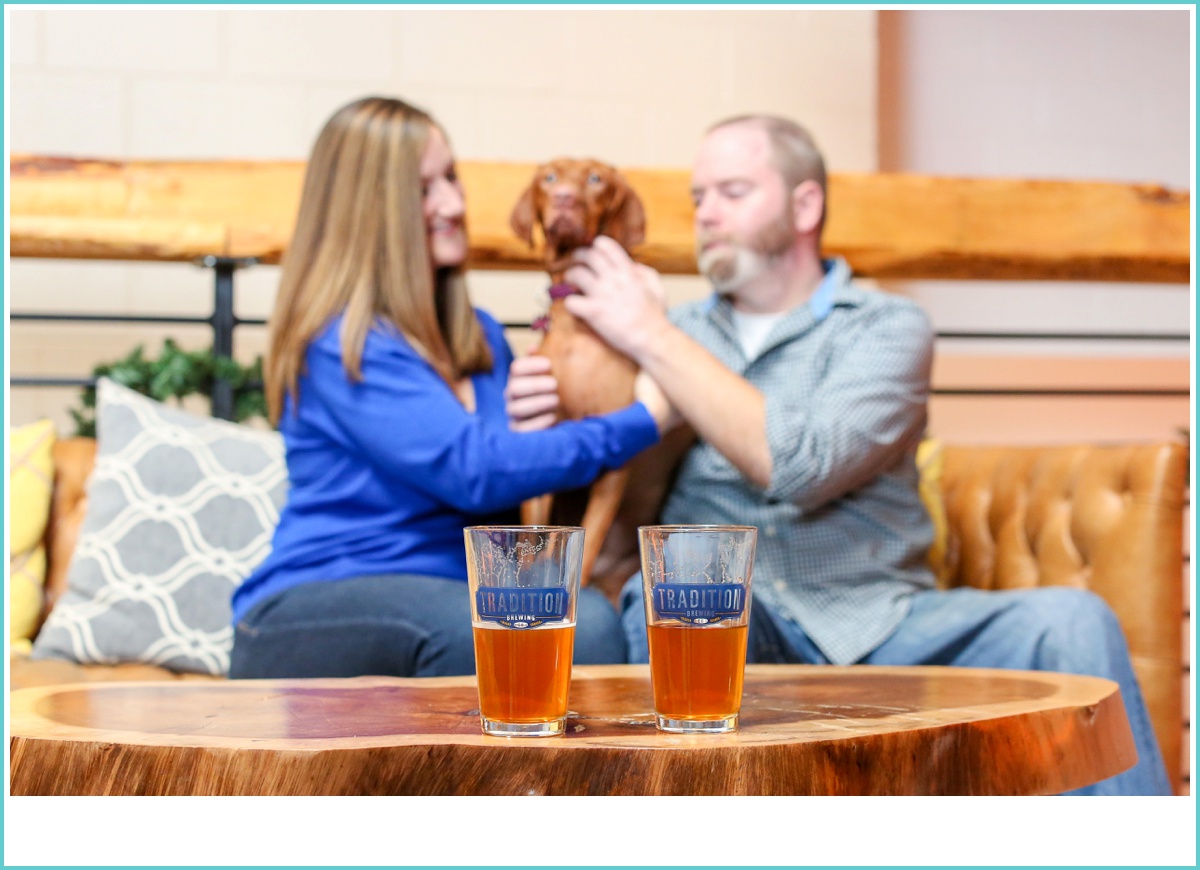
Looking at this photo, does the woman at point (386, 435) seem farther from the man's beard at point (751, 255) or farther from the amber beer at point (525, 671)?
the amber beer at point (525, 671)

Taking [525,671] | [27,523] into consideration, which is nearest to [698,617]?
[525,671]

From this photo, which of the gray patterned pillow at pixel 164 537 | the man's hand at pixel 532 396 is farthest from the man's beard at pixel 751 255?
the gray patterned pillow at pixel 164 537

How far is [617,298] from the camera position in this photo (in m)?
1.63

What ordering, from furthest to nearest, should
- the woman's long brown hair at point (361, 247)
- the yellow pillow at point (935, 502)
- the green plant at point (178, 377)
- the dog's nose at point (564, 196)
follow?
the green plant at point (178, 377), the yellow pillow at point (935, 502), the dog's nose at point (564, 196), the woman's long brown hair at point (361, 247)

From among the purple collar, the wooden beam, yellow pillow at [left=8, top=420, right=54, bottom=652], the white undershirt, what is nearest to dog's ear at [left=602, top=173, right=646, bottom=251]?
the purple collar

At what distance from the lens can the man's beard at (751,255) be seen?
1.77 metres

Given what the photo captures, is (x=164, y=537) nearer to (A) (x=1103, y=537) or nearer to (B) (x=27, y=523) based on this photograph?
(B) (x=27, y=523)

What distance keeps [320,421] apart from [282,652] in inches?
13.3

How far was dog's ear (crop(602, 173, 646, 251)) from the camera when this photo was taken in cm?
173

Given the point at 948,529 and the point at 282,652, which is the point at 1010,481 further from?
the point at 282,652

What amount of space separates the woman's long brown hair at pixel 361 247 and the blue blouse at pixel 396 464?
0.04 metres

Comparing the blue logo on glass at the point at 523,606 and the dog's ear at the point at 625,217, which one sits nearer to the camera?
the blue logo on glass at the point at 523,606

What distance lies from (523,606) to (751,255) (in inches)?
46.5

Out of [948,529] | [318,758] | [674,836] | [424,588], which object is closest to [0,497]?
[424,588]
